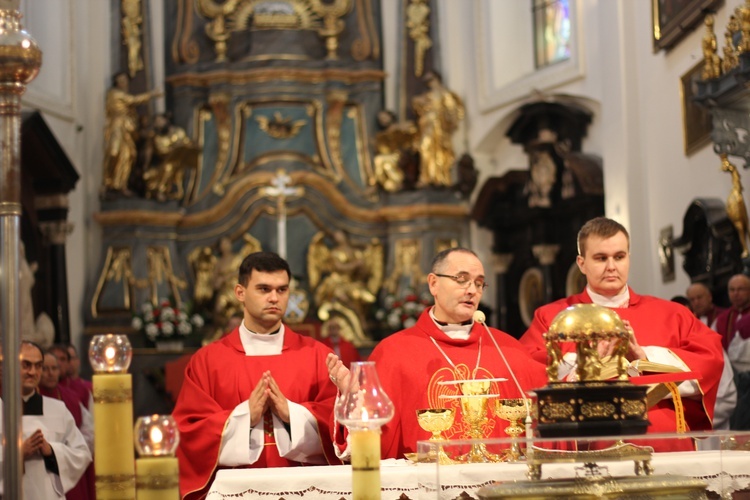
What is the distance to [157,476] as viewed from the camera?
2900 millimetres

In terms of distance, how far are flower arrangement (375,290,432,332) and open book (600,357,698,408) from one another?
12.3 metres

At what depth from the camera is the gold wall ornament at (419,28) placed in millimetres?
19422

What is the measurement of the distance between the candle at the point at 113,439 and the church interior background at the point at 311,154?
13483 millimetres

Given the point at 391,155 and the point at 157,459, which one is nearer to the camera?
the point at 157,459

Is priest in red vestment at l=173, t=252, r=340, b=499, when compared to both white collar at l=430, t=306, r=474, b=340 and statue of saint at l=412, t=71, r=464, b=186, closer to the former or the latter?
white collar at l=430, t=306, r=474, b=340

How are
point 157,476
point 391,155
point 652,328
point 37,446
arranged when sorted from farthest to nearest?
point 391,155
point 37,446
point 652,328
point 157,476

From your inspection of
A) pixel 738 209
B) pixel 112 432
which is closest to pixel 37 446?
pixel 112 432

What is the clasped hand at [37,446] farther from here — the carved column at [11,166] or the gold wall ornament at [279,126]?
the gold wall ornament at [279,126]

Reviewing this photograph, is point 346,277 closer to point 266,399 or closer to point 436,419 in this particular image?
point 266,399

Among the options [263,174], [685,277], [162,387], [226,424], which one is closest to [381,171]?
[263,174]

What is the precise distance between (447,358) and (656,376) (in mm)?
1226

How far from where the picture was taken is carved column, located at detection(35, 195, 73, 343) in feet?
54.8

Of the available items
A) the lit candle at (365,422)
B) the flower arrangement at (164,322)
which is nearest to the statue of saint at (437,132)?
the flower arrangement at (164,322)

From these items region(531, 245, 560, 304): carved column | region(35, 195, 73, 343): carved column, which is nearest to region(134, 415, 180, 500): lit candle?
region(35, 195, 73, 343): carved column
